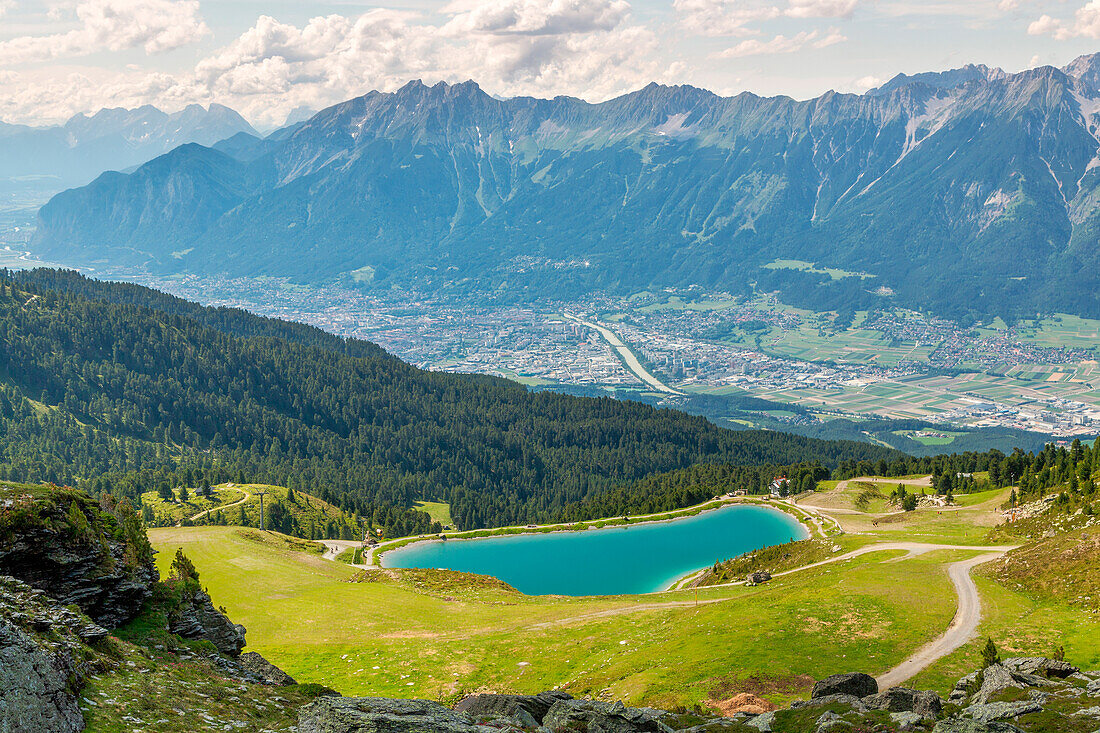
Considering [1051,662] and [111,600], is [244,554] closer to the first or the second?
[111,600]

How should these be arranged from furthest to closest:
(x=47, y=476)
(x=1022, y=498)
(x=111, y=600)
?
(x=47, y=476) → (x=1022, y=498) → (x=111, y=600)

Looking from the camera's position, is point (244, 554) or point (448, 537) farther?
point (448, 537)

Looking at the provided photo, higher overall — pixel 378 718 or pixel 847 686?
pixel 378 718

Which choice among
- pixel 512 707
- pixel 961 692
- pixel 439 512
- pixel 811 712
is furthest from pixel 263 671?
pixel 439 512

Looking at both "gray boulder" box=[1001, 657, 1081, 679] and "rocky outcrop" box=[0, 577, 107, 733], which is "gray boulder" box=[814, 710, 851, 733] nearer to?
"gray boulder" box=[1001, 657, 1081, 679]

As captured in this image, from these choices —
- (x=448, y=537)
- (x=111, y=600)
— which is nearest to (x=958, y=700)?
(x=111, y=600)

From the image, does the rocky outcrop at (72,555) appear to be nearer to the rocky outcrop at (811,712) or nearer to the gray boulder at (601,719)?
the rocky outcrop at (811,712)

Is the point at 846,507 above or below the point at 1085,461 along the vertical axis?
below

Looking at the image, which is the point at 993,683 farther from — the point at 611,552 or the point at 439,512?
the point at 439,512
